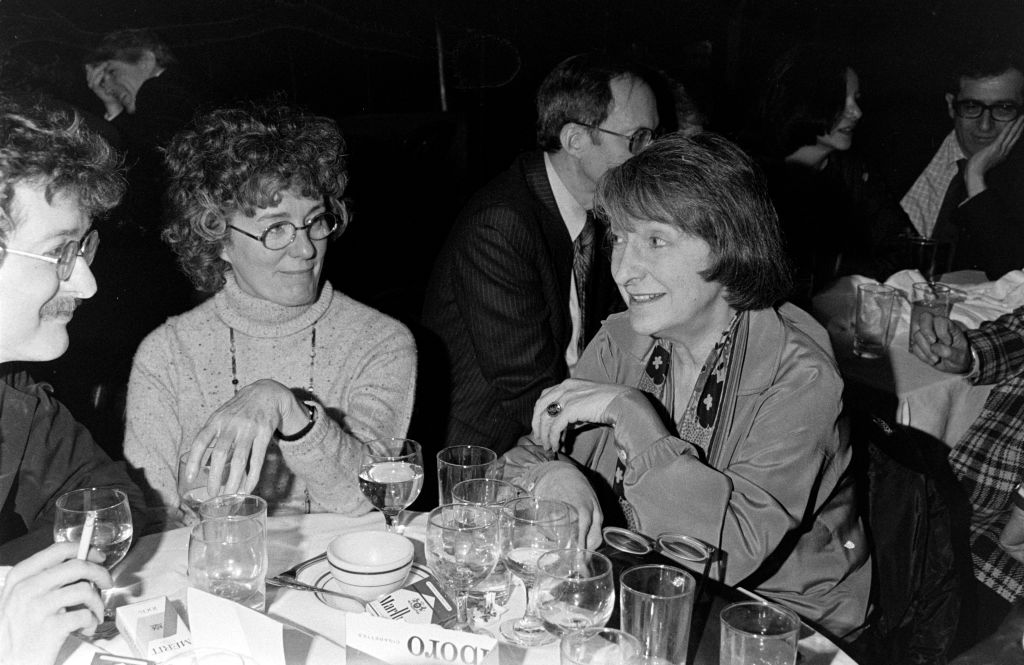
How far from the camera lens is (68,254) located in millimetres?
1617

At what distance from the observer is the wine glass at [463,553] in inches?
48.6

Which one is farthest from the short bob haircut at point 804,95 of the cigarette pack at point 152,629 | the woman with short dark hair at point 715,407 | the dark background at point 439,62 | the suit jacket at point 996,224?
the cigarette pack at point 152,629

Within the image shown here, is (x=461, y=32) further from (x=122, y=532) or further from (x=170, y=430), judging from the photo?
(x=122, y=532)

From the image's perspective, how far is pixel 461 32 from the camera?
16.1 feet

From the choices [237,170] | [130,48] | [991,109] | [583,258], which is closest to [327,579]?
[237,170]

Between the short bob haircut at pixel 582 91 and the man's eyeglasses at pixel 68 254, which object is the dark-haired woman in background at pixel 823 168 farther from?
the man's eyeglasses at pixel 68 254

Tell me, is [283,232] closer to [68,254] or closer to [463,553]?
[68,254]

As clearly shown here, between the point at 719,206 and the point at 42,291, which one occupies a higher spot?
the point at 719,206

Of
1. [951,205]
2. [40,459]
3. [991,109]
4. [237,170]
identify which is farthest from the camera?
[951,205]

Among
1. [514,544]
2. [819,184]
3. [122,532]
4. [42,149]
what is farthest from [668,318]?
[819,184]

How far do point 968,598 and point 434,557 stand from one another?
1719mm

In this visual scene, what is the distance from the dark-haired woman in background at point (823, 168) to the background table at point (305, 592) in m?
2.86

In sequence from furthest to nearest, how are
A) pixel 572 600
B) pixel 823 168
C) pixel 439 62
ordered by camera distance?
pixel 439 62 → pixel 823 168 → pixel 572 600

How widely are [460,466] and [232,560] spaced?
45 cm
